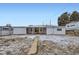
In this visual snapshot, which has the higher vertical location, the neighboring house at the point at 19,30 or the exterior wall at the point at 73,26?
the exterior wall at the point at 73,26

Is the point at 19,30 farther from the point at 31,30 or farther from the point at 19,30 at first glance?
the point at 31,30

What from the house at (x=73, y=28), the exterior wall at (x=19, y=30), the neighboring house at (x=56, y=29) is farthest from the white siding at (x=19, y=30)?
the house at (x=73, y=28)

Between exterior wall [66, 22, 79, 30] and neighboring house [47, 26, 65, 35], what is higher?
exterior wall [66, 22, 79, 30]

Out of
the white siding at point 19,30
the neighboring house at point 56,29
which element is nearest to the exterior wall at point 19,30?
the white siding at point 19,30

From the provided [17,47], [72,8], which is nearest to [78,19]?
[72,8]

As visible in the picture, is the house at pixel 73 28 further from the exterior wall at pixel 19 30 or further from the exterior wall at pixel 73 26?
the exterior wall at pixel 19 30

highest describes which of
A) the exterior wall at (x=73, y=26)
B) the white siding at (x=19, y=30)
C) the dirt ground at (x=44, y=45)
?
the exterior wall at (x=73, y=26)

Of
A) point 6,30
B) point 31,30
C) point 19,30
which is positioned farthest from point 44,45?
point 6,30

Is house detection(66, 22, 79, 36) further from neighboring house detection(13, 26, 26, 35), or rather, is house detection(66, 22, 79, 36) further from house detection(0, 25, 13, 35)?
house detection(0, 25, 13, 35)

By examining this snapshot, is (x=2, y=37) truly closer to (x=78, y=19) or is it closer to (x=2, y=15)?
(x=2, y=15)

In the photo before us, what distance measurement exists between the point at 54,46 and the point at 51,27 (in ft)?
0.91

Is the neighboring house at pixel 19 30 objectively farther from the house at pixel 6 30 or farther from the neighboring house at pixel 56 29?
the neighboring house at pixel 56 29

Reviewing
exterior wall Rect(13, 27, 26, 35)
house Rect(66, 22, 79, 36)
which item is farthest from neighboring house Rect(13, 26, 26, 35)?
house Rect(66, 22, 79, 36)
